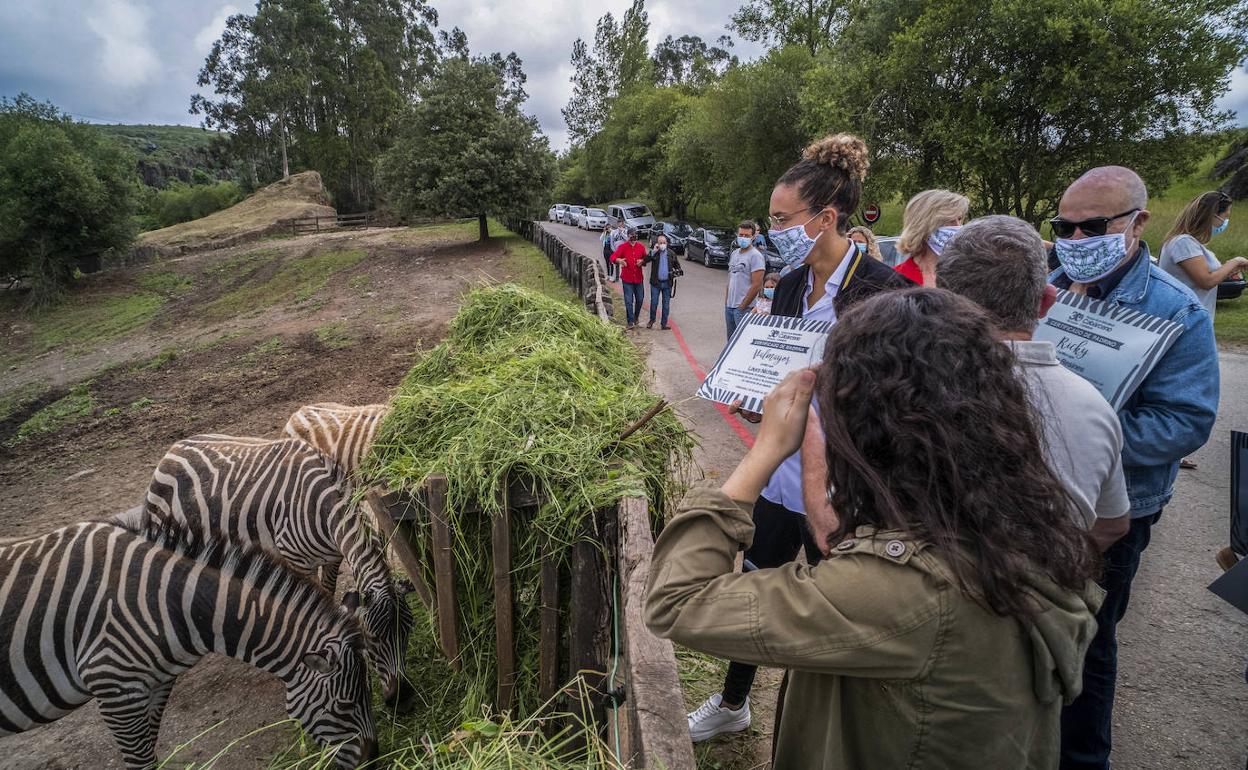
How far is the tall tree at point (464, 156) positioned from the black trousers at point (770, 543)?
22.9 metres

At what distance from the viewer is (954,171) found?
1441 centimetres

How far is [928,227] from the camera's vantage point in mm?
3787

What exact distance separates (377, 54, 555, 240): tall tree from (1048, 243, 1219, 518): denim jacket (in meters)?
23.5

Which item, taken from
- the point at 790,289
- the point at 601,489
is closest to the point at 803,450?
the point at 601,489

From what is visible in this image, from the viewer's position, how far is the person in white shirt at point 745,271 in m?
7.31

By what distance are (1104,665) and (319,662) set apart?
3202 mm

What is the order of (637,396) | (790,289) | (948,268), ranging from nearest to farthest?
(948,268)
(790,289)
(637,396)

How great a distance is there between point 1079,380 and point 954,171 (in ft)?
50.6

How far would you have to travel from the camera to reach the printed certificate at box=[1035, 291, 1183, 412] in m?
1.96

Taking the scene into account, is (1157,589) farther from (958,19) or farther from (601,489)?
(958,19)

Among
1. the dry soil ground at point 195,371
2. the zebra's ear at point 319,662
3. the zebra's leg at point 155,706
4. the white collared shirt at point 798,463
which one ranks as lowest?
the dry soil ground at point 195,371

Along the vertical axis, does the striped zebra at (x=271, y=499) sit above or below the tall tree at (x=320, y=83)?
below

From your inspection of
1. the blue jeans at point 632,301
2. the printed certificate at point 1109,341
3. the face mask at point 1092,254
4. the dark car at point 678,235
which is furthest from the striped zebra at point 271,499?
the dark car at point 678,235

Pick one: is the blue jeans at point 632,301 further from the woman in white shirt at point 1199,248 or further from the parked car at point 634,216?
the parked car at point 634,216
